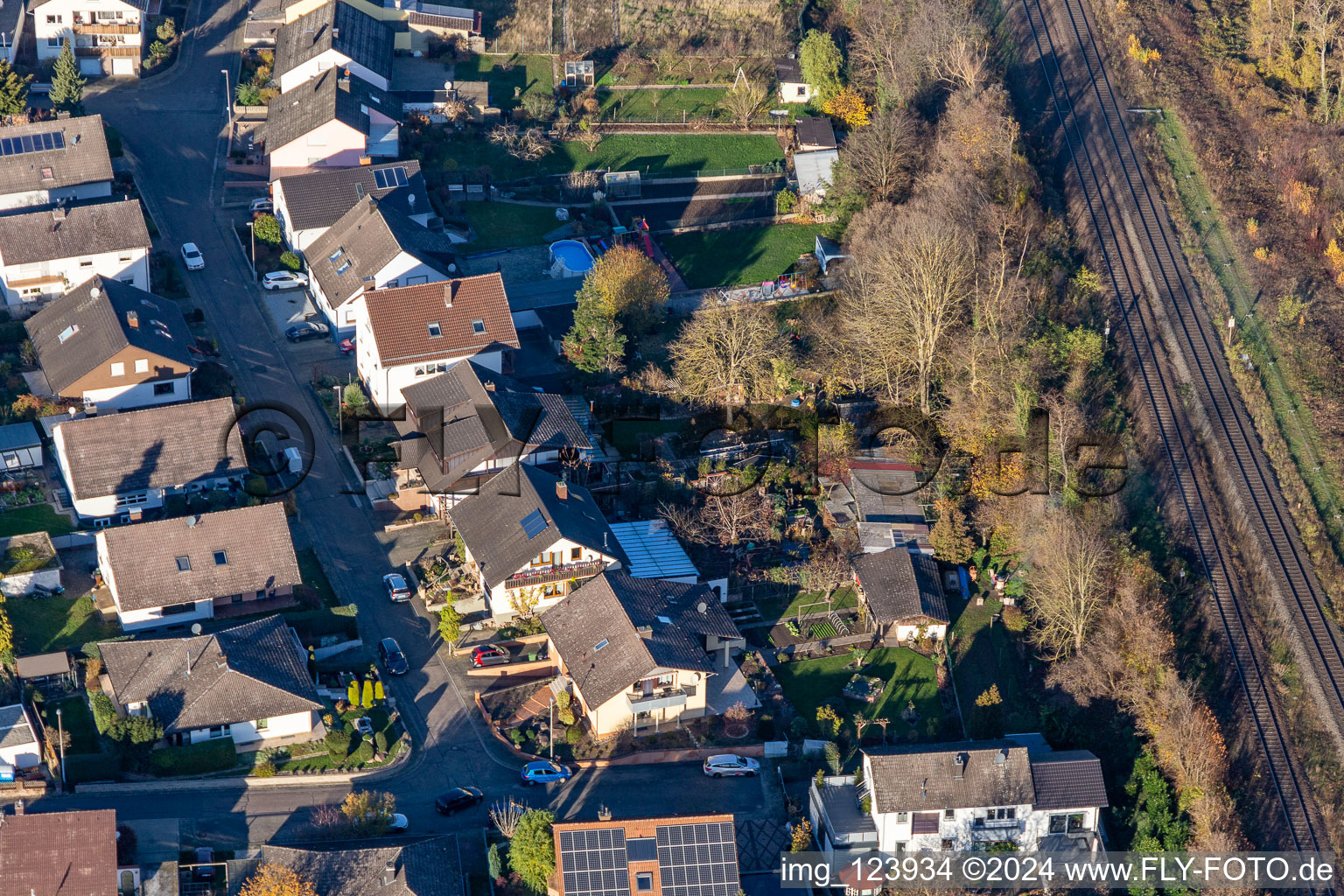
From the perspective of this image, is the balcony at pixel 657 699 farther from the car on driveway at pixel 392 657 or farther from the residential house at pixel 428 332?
the residential house at pixel 428 332

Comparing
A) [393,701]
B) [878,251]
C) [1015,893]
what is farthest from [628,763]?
[878,251]

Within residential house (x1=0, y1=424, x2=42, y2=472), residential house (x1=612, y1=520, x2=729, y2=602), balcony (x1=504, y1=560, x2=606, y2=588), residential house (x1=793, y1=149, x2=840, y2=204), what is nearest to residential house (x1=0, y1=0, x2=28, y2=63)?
residential house (x1=0, y1=424, x2=42, y2=472)

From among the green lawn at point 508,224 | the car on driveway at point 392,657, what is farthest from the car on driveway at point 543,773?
the green lawn at point 508,224

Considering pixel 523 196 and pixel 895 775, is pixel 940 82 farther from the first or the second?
pixel 895 775

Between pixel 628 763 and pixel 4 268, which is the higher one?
pixel 4 268

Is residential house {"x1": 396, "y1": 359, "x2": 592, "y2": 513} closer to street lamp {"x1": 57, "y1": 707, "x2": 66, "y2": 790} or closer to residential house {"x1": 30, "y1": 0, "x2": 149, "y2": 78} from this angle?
street lamp {"x1": 57, "y1": 707, "x2": 66, "y2": 790}
